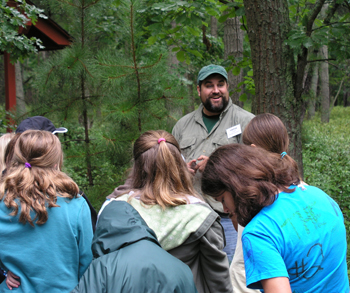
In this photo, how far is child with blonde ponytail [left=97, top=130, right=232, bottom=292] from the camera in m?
1.65

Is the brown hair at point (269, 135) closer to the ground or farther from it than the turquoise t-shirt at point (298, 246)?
farther from it

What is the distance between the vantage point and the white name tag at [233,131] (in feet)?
9.36

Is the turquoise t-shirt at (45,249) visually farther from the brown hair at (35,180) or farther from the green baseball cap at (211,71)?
the green baseball cap at (211,71)

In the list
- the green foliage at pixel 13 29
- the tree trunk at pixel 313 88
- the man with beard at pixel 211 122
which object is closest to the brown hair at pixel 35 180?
the man with beard at pixel 211 122

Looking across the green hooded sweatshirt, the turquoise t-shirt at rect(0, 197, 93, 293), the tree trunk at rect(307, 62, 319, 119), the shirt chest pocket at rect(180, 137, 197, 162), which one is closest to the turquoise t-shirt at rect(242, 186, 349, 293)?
the green hooded sweatshirt

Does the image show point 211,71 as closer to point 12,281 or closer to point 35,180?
point 35,180

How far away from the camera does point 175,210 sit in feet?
5.56

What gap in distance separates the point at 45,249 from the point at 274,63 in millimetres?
2500

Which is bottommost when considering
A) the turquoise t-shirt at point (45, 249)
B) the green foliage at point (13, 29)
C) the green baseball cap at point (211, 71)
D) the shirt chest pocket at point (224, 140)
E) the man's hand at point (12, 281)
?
the man's hand at point (12, 281)

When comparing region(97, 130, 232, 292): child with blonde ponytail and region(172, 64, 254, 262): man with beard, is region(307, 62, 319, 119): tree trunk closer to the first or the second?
region(172, 64, 254, 262): man with beard

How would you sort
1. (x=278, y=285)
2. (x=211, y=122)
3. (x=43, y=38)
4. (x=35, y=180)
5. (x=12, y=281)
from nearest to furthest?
1. (x=278, y=285)
2. (x=12, y=281)
3. (x=35, y=180)
4. (x=211, y=122)
5. (x=43, y=38)

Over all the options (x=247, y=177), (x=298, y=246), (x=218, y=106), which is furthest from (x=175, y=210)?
(x=218, y=106)

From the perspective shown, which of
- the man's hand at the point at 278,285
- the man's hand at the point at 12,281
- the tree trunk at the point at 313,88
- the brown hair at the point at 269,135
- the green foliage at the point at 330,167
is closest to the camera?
the man's hand at the point at 278,285

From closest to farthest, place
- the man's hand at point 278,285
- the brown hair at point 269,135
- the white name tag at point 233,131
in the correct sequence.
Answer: the man's hand at point 278,285 < the brown hair at point 269,135 < the white name tag at point 233,131
